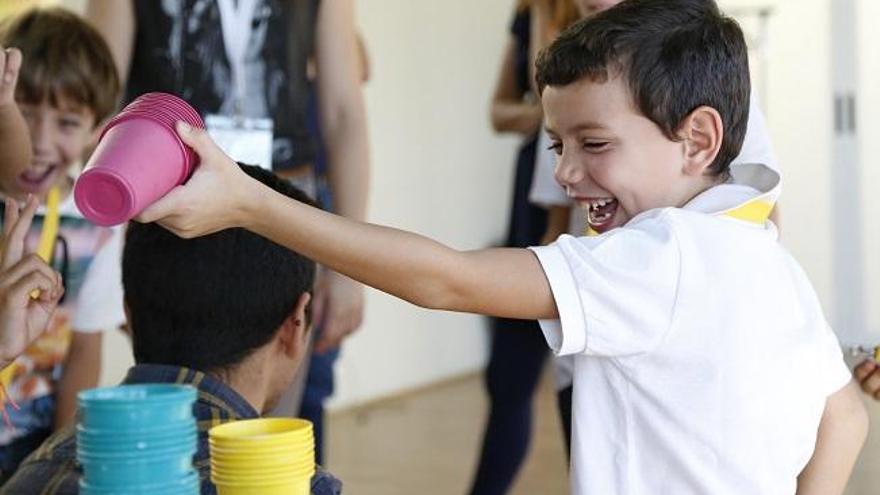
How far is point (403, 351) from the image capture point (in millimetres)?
5895

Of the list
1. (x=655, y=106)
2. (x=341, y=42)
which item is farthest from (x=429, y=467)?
(x=655, y=106)

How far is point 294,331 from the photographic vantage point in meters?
1.54

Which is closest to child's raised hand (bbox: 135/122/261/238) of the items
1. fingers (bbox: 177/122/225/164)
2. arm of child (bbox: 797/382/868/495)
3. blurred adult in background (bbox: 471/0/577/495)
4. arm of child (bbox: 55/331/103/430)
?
fingers (bbox: 177/122/225/164)

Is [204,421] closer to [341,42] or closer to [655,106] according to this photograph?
[655,106]

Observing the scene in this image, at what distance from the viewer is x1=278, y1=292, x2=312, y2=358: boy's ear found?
1.54 m

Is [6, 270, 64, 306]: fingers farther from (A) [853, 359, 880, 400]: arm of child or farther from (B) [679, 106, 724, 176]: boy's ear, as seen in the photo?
(A) [853, 359, 880, 400]: arm of child

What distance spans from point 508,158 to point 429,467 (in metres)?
2.70

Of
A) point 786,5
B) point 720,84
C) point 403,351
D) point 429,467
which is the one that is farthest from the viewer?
point 786,5

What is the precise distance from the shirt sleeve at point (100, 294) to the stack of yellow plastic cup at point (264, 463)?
129 centimetres

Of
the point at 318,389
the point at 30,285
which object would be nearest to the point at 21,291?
the point at 30,285

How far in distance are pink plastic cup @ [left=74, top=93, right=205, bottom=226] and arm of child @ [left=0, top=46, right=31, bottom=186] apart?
1.91ft

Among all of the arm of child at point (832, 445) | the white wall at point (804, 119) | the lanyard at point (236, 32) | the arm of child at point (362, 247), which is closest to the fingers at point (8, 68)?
the arm of child at point (362, 247)

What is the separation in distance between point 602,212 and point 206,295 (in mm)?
435

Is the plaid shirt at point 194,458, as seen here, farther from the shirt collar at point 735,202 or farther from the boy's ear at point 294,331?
the shirt collar at point 735,202
